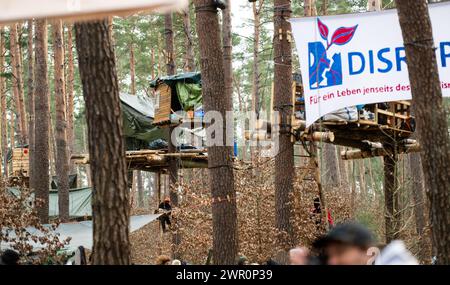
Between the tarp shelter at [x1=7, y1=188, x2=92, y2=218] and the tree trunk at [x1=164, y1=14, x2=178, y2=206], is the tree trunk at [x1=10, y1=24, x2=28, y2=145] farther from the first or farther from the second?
the tree trunk at [x1=164, y1=14, x2=178, y2=206]

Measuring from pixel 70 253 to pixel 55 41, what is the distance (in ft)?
34.2

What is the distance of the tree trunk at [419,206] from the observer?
598 inches

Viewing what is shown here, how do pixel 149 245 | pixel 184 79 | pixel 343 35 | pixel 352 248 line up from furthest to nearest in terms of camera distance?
pixel 149 245, pixel 184 79, pixel 343 35, pixel 352 248

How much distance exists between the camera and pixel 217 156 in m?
12.4

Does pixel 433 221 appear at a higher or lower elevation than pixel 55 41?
lower

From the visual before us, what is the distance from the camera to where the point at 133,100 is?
23000 millimetres

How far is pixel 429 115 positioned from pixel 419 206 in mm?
12864

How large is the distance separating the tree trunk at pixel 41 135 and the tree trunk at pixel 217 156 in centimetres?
816

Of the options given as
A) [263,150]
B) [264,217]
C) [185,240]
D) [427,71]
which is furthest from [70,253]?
[427,71]

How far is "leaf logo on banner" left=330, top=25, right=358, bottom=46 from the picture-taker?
11664 mm

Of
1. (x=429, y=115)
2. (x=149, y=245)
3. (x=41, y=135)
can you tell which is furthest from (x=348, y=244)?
(x=149, y=245)

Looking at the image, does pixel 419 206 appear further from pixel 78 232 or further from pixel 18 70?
pixel 18 70
